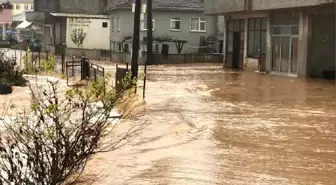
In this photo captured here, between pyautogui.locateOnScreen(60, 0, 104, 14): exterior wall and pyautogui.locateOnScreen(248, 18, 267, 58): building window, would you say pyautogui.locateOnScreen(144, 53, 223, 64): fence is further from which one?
pyautogui.locateOnScreen(60, 0, 104, 14): exterior wall

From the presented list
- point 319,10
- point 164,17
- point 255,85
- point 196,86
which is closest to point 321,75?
point 319,10

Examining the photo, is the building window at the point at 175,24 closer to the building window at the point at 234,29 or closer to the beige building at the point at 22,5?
the building window at the point at 234,29

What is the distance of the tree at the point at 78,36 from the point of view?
64.3m

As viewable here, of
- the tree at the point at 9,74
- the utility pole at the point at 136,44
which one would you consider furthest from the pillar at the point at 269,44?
the tree at the point at 9,74

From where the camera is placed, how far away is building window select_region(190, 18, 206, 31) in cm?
5562

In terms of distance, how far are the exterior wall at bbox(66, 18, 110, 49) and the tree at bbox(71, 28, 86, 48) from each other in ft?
0.57

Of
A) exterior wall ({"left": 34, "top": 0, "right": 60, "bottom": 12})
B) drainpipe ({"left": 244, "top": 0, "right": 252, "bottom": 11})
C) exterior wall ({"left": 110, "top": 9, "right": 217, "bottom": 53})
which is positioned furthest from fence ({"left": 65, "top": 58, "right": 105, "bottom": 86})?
exterior wall ({"left": 34, "top": 0, "right": 60, "bottom": 12})

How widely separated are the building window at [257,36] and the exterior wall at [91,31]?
95.5ft

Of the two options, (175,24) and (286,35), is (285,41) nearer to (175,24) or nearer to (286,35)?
(286,35)

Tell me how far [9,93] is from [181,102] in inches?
238

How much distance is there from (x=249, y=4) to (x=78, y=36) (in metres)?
33.1

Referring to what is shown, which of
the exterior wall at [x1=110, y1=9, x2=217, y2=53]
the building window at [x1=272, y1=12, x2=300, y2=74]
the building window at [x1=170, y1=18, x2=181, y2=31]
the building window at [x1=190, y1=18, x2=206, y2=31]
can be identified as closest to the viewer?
the building window at [x1=272, y1=12, x2=300, y2=74]

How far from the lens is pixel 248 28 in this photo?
3841 cm

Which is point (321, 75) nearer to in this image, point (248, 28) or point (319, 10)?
point (319, 10)
